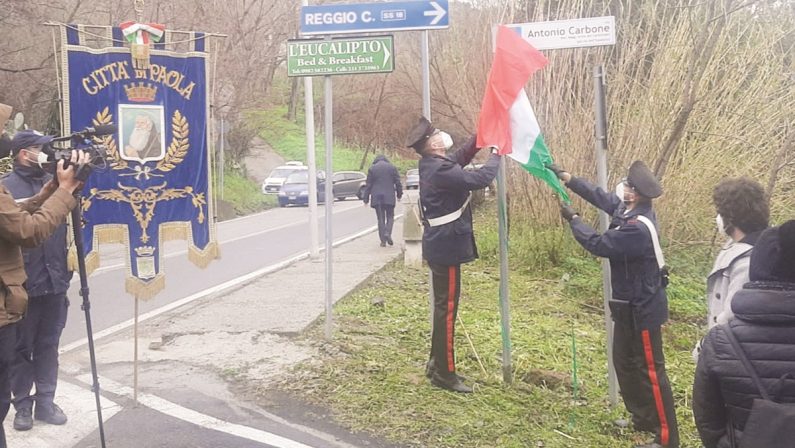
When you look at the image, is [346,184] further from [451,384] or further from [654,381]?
[654,381]

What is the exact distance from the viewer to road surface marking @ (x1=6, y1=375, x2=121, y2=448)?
4758mm

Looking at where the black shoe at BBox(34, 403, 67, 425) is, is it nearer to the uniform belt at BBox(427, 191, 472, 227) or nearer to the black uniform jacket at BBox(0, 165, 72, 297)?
the black uniform jacket at BBox(0, 165, 72, 297)

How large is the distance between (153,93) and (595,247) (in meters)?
3.37

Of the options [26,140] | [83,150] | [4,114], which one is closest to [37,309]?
[26,140]

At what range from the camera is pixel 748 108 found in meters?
9.58

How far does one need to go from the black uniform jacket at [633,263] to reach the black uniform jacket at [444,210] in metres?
0.98

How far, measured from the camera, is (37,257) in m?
4.93

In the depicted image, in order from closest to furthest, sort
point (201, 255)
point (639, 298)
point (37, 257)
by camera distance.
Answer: point (639, 298) → point (37, 257) → point (201, 255)

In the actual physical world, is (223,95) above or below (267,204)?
above

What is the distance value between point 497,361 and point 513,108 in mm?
2432

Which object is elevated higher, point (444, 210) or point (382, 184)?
point (444, 210)

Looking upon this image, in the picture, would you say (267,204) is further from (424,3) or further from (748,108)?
(424,3)

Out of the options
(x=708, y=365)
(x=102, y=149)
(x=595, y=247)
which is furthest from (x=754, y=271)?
(x=102, y=149)

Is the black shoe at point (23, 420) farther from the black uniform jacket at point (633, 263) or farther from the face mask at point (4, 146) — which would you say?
the black uniform jacket at point (633, 263)
